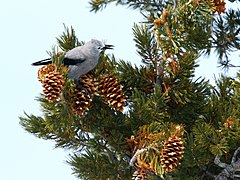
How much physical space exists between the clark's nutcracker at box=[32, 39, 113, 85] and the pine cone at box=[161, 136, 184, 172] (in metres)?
0.27

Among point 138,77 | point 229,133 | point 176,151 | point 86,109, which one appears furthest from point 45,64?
point 229,133

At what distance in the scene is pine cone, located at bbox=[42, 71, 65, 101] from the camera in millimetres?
1395

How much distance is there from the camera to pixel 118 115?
62.5 inches

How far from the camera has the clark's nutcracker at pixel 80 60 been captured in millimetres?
1471

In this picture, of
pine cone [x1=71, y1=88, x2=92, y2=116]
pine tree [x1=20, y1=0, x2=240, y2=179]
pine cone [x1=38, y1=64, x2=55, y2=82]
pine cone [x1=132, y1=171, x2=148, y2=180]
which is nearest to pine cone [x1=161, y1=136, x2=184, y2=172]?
pine tree [x1=20, y1=0, x2=240, y2=179]

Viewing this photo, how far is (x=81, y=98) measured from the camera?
4.88 feet

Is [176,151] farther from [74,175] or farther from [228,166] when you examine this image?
[74,175]

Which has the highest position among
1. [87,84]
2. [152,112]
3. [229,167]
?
[87,84]

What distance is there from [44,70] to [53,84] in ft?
0.22

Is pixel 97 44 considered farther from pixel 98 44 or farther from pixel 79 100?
pixel 79 100

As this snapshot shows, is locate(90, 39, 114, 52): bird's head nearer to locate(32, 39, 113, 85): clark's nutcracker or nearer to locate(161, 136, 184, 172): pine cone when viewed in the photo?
locate(32, 39, 113, 85): clark's nutcracker

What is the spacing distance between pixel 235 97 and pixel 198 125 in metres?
0.14

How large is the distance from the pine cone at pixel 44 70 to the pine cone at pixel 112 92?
0.17 meters

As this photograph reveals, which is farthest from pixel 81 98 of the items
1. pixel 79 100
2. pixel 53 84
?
pixel 53 84
